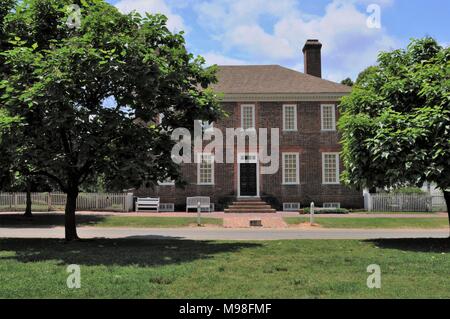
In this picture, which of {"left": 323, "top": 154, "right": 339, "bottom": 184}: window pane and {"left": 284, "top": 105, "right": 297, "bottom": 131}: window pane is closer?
{"left": 323, "top": 154, "right": 339, "bottom": 184}: window pane

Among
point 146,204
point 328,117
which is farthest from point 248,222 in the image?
point 328,117

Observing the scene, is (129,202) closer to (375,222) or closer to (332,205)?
(332,205)

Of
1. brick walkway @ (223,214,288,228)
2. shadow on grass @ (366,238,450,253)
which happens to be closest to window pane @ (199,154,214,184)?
brick walkway @ (223,214,288,228)

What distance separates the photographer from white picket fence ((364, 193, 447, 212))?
30266 millimetres

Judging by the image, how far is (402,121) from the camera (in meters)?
13.2

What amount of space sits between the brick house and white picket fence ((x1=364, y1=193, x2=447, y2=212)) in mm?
945

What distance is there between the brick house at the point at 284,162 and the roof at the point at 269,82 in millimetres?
131

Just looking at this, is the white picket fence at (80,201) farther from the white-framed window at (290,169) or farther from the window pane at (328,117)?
the window pane at (328,117)

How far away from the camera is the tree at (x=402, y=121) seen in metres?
12.8

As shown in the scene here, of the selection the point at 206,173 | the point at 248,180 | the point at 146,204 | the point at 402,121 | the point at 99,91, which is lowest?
the point at 146,204

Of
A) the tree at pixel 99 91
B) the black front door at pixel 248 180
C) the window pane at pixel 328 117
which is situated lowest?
the black front door at pixel 248 180

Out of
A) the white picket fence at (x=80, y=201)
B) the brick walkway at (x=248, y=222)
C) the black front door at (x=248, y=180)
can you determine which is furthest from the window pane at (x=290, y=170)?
the white picket fence at (x=80, y=201)

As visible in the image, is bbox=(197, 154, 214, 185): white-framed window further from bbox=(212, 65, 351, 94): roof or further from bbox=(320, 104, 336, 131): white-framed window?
bbox=(320, 104, 336, 131): white-framed window

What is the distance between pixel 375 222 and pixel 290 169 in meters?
8.52
